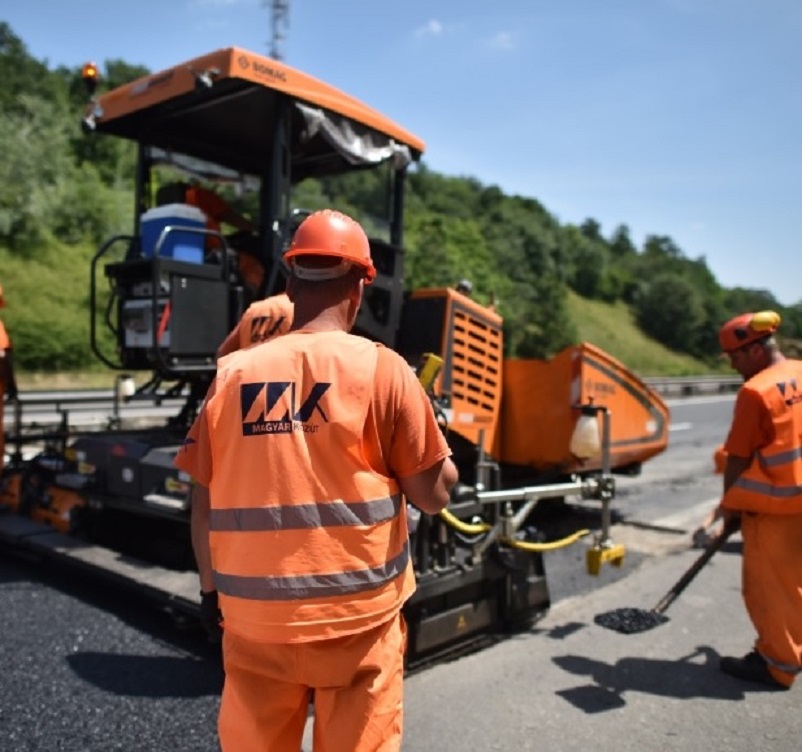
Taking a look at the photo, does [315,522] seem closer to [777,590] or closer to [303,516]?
[303,516]

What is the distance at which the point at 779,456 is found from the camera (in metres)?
3.81

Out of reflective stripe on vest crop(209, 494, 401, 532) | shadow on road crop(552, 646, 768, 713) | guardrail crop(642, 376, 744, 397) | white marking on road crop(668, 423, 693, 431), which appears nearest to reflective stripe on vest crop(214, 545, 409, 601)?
reflective stripe on vest crop(209, 494, 401, 532)

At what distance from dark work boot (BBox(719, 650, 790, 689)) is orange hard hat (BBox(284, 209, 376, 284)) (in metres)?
3.13

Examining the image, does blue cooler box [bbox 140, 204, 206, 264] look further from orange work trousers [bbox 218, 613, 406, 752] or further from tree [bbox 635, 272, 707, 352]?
tree [bbox 635, 272, 707, 352]

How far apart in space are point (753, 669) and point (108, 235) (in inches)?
1285

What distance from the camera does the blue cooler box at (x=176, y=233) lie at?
4.71 meters

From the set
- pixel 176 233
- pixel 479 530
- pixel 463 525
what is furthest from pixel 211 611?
pixel 176 233

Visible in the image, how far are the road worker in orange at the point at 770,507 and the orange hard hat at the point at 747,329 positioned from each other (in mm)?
11

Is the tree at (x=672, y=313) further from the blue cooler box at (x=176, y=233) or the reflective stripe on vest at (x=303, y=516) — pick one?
the reflective stripe on vest at (x=303, y=516)

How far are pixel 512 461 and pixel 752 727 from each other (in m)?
2.92

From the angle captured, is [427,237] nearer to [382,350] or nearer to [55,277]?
[55,277]

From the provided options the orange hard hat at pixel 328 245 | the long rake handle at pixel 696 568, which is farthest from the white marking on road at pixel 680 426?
the orange hard hat at pixel 328 245

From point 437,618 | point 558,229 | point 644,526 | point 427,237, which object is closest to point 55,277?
point 427,237

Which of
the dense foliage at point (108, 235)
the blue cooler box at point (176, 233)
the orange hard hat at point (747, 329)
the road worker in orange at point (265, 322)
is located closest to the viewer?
the road worker in orange at point (265, 322)
